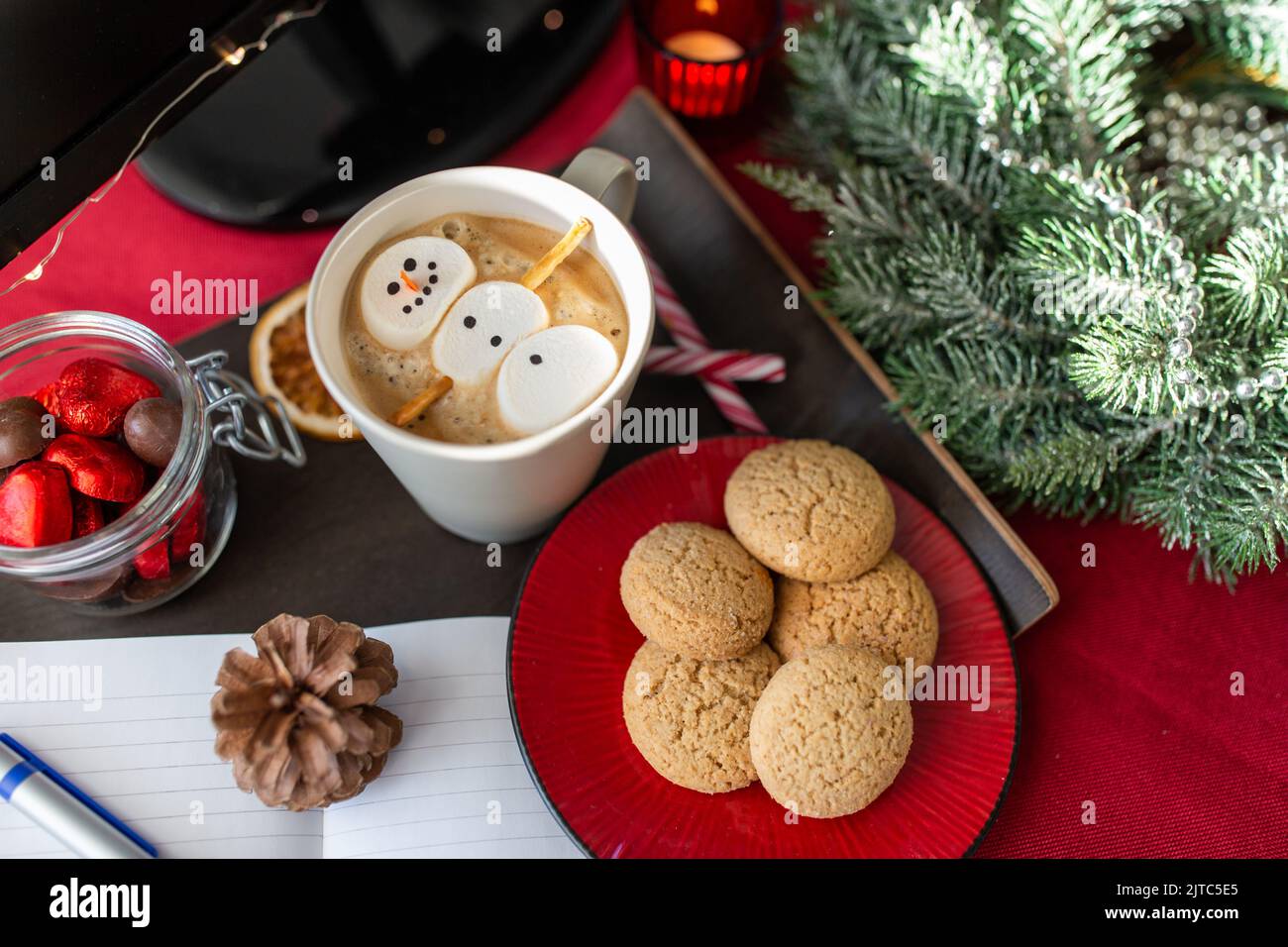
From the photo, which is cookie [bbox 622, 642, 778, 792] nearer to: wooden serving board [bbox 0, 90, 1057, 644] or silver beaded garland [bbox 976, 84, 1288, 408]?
wooden serving board [bbox 0, 90, 1057, 644]

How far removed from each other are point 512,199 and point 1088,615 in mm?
744

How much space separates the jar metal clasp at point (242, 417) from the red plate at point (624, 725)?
1.01ft

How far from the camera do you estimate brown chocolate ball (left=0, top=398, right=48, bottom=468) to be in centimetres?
83

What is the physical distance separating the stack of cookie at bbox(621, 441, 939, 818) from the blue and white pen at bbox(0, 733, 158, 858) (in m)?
0.46

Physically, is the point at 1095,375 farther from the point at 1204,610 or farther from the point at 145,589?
the point at 145,589

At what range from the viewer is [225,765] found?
34.9 inches

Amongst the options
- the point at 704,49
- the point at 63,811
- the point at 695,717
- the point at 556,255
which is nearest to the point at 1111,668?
the point at 695,717

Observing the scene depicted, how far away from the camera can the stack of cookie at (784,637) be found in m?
0.81

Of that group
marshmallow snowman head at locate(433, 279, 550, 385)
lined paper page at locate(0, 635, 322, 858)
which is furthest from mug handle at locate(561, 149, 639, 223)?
lined paper page at locate(0, 635, 322, 858)

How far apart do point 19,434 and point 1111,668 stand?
3.55ft

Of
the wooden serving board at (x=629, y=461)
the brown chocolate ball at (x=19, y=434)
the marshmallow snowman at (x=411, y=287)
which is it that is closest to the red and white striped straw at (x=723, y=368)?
the wooden serving board at (x=629, y=461)

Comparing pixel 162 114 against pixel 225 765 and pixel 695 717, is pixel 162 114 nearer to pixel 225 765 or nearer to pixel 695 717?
pixel 225 765
